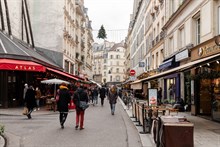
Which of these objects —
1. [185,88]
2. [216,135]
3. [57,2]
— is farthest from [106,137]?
[57,2]

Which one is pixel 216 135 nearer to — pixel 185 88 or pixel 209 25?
pixel 209 25

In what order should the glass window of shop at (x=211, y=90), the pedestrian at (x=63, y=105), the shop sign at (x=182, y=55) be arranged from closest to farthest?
the pedestrian at (x=63, y=105) → the glass window of shop at (x=211, y=90) → the shop sign at (x=182, y=55)

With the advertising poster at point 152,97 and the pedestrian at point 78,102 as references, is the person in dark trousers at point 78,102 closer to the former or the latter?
the pedestrian at point 78,102

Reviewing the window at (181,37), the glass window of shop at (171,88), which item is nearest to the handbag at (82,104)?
Answer: the window at (181,37)

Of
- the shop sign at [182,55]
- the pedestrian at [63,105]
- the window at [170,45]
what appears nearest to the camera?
the pedestrian at [63,105]

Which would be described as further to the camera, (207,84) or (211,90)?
(207,84)

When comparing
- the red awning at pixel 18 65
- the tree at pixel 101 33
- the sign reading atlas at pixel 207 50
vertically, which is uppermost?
the tree at pixel 101 33

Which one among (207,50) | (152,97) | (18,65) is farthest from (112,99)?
(18,65)

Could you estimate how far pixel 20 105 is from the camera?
81.5 ft

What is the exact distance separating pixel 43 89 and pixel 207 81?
18.4 m

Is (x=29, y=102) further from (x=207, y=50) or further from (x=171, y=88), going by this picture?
(x=171, y=88)

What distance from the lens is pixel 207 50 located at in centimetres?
1546

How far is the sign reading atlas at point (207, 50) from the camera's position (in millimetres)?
14250

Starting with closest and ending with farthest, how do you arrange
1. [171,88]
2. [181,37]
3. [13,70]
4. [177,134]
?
[177,134], [181,37], [13,70], [171,88]
